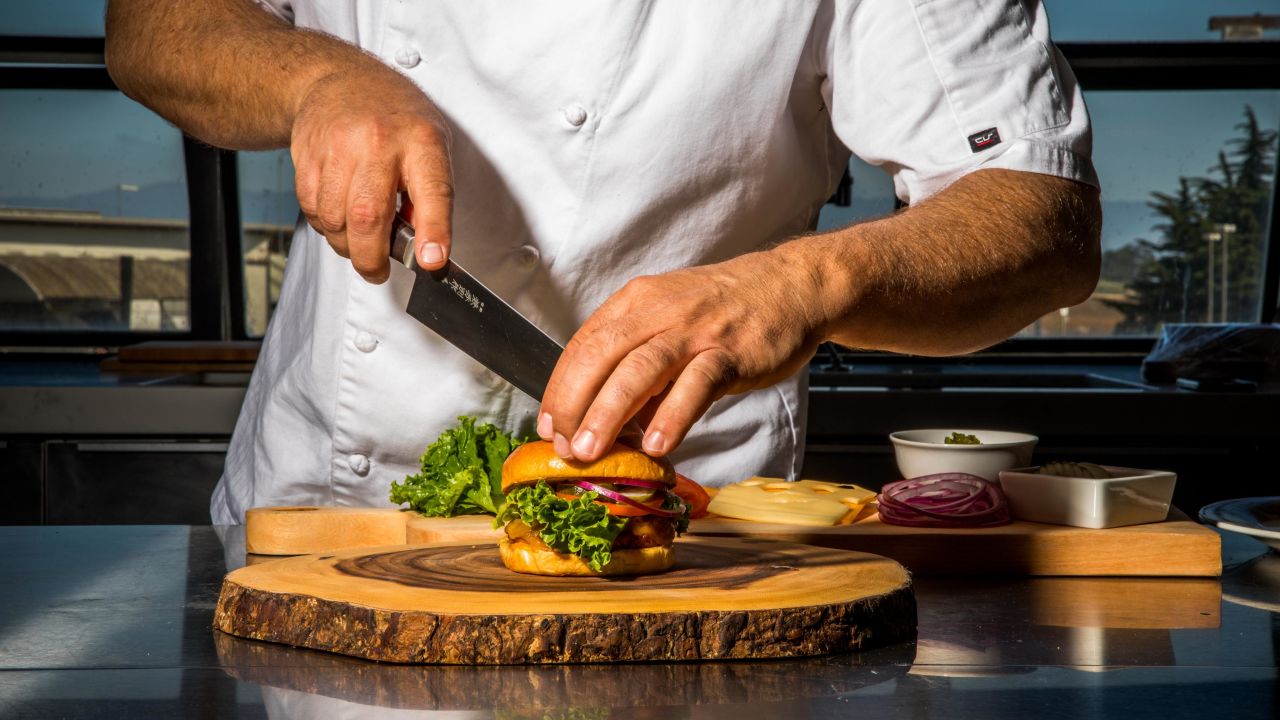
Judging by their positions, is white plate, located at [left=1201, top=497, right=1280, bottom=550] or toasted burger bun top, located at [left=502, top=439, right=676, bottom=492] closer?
toasted burger bun top, located at [left=502, top=439, right=676, bottom=492]

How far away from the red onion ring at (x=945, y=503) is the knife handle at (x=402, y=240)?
66 cm

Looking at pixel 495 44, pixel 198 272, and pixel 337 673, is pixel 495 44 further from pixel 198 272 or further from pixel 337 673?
pixel 198 272

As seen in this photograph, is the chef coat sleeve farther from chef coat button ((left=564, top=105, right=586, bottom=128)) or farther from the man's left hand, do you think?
the man's left hand

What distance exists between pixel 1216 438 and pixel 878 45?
2.11 meters

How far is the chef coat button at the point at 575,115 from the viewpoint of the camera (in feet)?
4.92

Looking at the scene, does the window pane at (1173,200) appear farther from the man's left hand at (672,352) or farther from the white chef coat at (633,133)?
the man's left hand at (672,352)

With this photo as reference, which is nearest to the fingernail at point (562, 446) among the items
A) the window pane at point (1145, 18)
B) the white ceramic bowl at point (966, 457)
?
the white ceramic bowl at point (966, 457)

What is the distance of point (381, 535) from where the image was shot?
1590mm

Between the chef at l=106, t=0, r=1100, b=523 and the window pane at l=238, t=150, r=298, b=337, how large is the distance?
2.90 metres

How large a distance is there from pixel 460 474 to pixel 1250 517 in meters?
0.97

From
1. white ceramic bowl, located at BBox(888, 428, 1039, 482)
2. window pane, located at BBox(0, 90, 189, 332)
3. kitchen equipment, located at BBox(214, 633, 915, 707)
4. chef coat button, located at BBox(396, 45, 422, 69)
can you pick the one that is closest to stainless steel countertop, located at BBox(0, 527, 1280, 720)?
kitchen equipment, located at BBox(214, 633, 915, 707)

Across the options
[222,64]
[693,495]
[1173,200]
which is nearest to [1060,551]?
[693,495]

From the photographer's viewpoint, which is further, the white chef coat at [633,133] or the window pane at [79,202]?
the window pane at [79,202]

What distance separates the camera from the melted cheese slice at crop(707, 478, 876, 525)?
1567mm
